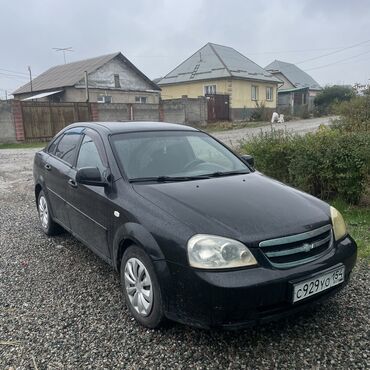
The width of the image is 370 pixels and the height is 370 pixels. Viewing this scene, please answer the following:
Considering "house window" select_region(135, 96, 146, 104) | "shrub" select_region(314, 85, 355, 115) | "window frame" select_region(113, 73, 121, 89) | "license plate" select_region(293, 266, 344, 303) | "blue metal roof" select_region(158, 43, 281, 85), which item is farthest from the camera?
"shrub" select_region(314, 85, 355, 115)

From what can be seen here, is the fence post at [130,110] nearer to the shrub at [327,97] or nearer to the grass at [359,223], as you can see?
the grass at [359,223]

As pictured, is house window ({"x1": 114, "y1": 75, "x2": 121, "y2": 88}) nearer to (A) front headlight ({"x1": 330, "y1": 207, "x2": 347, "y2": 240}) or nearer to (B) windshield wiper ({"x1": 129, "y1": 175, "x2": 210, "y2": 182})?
(B) windshield wiper ({"x1": 129, "y1": 175, "x2": 210, "y2": 182})

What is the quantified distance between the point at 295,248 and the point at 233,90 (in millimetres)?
32772

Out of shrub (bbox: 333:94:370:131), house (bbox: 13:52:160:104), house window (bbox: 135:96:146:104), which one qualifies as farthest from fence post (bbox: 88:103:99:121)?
shrub (bbox: 333:94:370:131)

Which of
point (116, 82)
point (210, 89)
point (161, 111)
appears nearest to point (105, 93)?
point (116, 82)

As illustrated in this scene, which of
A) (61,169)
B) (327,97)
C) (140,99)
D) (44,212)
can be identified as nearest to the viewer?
(61,169)

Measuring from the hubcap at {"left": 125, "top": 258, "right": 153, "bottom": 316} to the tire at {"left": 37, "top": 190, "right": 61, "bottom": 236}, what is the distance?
7.80 feet

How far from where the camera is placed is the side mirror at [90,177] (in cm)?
343

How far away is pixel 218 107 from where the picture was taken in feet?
102

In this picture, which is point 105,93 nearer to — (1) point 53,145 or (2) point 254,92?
(2) point 254,92

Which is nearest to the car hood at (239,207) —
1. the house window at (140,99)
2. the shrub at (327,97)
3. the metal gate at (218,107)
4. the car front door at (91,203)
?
the car front door at (91,203)

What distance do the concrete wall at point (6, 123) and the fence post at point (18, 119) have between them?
0.46 ft

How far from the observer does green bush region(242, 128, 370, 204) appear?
18.1 ft

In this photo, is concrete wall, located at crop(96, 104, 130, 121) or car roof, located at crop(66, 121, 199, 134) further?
concrete wall, located at crop(96, 104, 130, 121)
